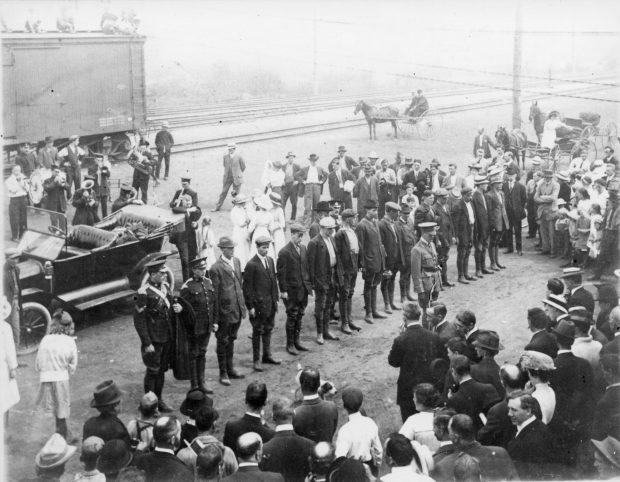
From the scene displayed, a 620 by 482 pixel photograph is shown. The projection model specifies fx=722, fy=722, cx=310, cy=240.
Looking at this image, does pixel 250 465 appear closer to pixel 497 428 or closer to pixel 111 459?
pixel 111 459

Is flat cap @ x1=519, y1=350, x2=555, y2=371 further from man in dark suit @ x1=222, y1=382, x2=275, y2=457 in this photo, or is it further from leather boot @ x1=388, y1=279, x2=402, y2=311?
leather boot @ x1=388, y1=279, x2=402, y2=311

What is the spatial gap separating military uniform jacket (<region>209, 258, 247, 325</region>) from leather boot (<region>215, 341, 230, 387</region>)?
35 centimetres

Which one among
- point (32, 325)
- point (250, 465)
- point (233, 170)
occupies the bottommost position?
point (32, 325)

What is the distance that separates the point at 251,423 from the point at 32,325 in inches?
204

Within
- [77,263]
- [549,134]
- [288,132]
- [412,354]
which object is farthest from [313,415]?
[288,132]

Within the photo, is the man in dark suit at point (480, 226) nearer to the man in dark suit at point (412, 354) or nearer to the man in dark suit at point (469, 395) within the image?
the man in dark suit at point (412, 354)

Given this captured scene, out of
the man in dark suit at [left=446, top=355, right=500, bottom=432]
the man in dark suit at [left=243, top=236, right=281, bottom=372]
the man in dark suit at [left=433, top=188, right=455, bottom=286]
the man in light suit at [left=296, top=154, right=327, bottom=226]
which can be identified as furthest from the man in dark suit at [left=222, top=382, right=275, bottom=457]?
the man in light suit at [left=296, top=154, right=327, bottom=226]

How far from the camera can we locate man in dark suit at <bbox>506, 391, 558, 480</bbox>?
568 cm

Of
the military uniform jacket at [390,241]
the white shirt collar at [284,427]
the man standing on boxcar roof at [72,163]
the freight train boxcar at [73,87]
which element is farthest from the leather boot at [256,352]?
the freight train boxcar at [73,87]

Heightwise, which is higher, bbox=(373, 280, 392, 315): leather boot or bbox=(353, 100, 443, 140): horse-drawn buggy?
bbox=(353, 100, 443, 140): horse-drawn buggy

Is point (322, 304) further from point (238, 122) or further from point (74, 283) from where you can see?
point (238, 122)

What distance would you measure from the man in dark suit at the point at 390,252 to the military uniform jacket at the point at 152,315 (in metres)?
4.42

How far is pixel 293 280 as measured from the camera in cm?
1027

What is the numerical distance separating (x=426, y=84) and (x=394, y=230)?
3153 cm
